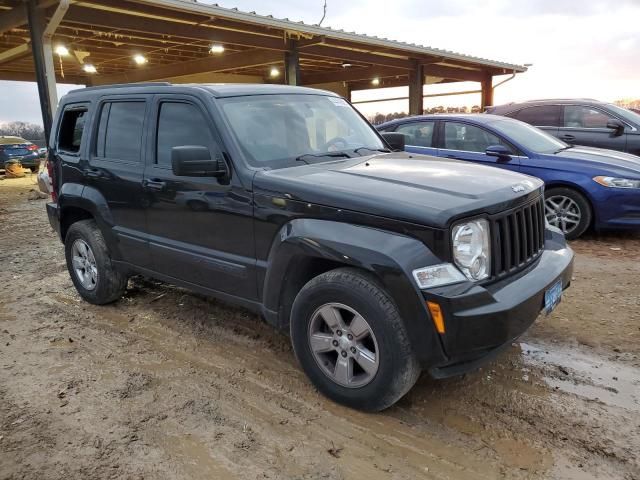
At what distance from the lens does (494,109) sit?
918 centimetres

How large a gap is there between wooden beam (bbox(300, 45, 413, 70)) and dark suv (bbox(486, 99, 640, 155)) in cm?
631

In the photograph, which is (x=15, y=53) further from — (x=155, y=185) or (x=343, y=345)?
(x=343, y=345)

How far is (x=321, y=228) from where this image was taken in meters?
2.92

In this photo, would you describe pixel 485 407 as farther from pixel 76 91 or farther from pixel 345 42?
pixel 345 42

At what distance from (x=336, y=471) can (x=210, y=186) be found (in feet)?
6.54

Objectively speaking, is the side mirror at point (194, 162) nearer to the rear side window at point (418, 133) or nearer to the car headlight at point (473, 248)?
the car headlight at point (473, 248)

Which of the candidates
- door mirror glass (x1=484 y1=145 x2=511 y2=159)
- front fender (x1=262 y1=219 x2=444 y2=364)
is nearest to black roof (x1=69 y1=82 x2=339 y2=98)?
front fender (x1=262 y1=219 x2=444 y2=364)

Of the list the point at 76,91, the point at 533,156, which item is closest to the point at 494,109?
the point at 533,156

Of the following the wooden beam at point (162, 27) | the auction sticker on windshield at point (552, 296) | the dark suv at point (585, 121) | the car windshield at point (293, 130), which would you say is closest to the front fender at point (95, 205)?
the car windshield at point (293, 130)

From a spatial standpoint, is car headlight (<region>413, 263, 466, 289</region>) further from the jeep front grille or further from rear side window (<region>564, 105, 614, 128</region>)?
rear side window (<region>564, 105, 614, 128</region>)

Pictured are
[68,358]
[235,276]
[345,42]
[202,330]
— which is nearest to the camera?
[235,276]

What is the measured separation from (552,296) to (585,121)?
6.72m

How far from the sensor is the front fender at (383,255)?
2572mm

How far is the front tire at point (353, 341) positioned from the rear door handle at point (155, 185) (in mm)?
1516
